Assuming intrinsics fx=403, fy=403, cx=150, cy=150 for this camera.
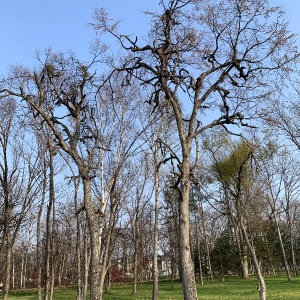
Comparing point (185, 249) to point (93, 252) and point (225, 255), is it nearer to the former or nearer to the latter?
point (93, 252)

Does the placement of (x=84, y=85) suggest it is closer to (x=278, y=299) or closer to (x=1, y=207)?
(x=278, y=299)

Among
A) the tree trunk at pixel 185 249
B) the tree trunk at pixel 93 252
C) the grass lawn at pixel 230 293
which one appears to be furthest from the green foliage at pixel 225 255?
the tree trunk at pixel 185 249

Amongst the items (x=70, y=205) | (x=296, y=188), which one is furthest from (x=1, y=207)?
(x=296, y=188)

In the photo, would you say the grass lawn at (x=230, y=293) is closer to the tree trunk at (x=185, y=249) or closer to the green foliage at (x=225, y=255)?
the green foliage at (x=225, y=255)

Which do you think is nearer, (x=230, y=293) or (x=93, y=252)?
(x=93, y=252)

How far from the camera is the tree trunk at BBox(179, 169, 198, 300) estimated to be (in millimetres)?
7543

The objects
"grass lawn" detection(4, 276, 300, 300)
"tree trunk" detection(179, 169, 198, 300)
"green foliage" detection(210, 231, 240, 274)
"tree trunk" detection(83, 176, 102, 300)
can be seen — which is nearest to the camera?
"tree trunk" detection(179, 169, 198, 300)

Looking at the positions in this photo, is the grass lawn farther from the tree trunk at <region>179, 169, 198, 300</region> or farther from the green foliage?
the tree trunk at <region>179, 169, 198, 300</region>

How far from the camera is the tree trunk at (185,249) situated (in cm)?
754

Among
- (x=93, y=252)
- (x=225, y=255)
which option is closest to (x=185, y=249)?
(x=93, y=252)

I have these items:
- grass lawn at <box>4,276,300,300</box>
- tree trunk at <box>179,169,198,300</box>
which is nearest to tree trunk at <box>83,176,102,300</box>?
tree trunk at <box>179,169,198,300</box>

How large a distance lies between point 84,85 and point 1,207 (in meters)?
15.2

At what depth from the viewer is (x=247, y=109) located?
9.11 m

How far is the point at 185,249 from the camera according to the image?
7758 mm
